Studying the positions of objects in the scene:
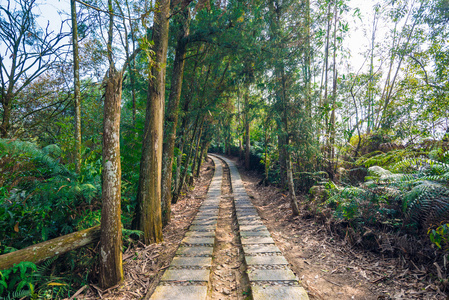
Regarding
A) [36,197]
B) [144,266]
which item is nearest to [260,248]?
[144,266]

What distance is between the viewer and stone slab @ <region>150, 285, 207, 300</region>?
2250 millimetres

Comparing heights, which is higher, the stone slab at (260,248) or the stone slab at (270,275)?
the stone slab at (270,275)

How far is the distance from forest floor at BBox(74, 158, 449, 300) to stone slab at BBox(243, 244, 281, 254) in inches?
8.2

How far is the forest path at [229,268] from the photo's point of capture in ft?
7.70

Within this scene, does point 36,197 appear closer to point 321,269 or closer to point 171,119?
point 171,119

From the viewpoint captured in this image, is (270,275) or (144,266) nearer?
(270,275)

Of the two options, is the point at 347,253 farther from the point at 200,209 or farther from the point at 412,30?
the point at 412,30

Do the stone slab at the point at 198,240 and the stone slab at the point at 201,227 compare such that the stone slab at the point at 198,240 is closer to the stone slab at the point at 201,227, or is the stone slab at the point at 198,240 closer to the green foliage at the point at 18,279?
the stone slab at the point at 201,227

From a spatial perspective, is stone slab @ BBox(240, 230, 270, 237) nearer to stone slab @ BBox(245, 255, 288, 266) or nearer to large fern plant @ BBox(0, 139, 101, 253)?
stone slab @ BBox(245, 255, 288, 266)

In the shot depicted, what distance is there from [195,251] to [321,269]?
1975mm

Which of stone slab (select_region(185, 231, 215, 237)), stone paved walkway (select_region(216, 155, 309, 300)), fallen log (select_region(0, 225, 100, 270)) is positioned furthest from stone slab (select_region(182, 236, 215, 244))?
fallen log (select_region(0, 225, 100, 270))

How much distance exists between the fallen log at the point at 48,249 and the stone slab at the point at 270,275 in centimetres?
210

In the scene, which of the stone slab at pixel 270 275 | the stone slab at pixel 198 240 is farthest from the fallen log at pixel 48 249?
the stone slab at pixel 270 275

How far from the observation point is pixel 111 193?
2594 millimetres
